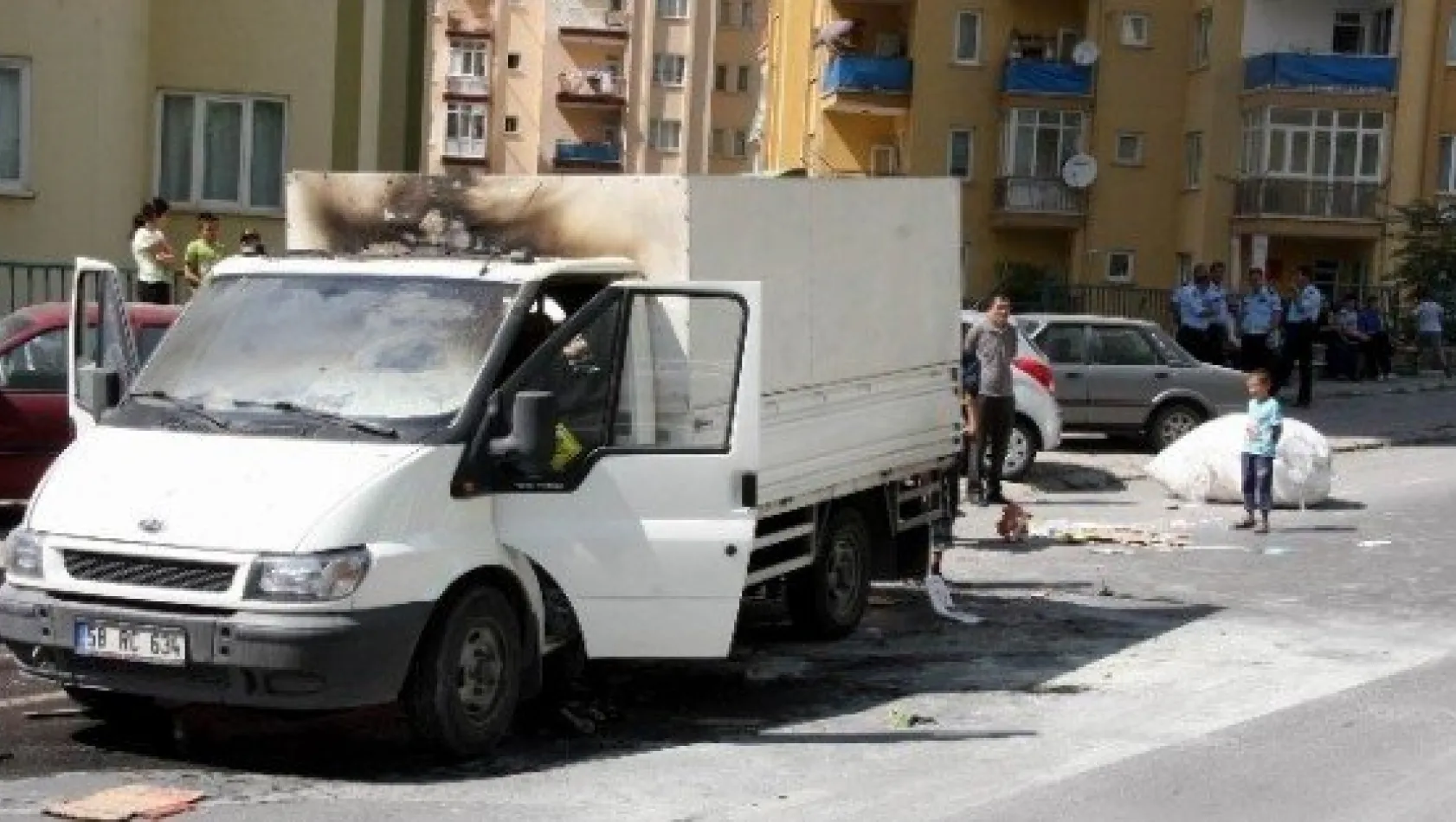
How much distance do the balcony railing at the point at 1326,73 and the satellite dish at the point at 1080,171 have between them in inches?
176

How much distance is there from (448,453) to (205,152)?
16145 millimetres

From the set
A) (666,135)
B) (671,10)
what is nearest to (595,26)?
(671,10)

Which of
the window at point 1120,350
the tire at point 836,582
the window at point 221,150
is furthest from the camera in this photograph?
the window at point 1120,350

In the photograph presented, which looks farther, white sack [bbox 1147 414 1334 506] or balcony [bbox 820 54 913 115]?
balcony [bbox 820 54 913 115]

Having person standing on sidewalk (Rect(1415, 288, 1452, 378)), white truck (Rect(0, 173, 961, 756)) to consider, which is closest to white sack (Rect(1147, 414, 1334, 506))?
white truck (Rect(0, 173, 961, 756))

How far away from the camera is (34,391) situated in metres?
14.5

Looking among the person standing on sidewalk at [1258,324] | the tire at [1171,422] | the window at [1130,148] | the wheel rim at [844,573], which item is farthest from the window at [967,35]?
the wheel rim at [844,573]

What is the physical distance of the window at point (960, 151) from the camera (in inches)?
2223

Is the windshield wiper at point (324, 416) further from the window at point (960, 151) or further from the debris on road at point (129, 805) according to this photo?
the window at point (960, 151)

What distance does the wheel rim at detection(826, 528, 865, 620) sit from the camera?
12148mm

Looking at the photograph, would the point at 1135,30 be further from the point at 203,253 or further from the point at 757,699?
the point at 757,699

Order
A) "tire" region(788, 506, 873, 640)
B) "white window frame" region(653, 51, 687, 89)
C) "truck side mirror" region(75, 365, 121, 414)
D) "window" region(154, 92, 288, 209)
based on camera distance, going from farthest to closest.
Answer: "white window frame" region(653, 51, 687, 89) < "window" region(154, 92, 288, 209) < "tire" region(788, 506, 873, 640) < "truck side mirror" region(75, 365, 121, 414)

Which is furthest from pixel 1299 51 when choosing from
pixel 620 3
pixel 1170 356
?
pixel 620 3

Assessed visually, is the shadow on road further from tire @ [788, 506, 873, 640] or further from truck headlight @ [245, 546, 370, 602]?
truck headlight @ [245, 546, 370, 602]
